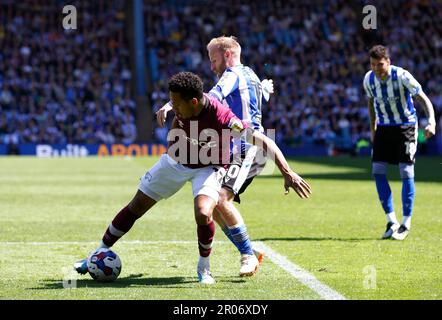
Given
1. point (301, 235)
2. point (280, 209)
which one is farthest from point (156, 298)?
point (280, 209)

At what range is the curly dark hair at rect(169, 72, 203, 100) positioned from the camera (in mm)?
7773

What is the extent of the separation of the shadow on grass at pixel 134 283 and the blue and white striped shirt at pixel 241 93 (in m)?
1.52

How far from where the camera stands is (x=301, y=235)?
39.3 feet

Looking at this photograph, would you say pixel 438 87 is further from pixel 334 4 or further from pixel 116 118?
pixel 116 118

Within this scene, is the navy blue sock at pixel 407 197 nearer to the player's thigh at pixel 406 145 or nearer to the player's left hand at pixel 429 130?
the player's thigh at pixel 406 145

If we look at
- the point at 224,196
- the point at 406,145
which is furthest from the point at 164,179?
the point at 406,145

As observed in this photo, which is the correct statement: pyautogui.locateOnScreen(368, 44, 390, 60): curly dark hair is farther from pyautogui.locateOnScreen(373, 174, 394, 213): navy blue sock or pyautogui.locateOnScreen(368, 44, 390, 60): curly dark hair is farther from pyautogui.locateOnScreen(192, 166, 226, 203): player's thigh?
pyautogui.locateOnScreen(192, 166, 226, 203): player's thigh

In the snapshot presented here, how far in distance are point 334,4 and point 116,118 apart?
13.6m

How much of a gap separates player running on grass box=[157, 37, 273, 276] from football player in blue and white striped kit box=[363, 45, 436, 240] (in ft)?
10.5

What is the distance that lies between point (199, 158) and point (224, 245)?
9.24 feet

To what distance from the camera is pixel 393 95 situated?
11727 millimetres

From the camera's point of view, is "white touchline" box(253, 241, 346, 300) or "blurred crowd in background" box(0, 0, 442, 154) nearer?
"white touchline" box(253, 241, 346, 300)

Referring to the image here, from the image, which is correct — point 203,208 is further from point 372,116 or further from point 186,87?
point 372,116

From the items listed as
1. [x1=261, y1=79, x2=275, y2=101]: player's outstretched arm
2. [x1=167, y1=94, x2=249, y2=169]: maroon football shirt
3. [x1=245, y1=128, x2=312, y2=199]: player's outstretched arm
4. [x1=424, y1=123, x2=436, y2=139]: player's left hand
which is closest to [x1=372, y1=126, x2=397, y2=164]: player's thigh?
[x1=424, y1=123, x2=436, y2=139]: player's left hand
